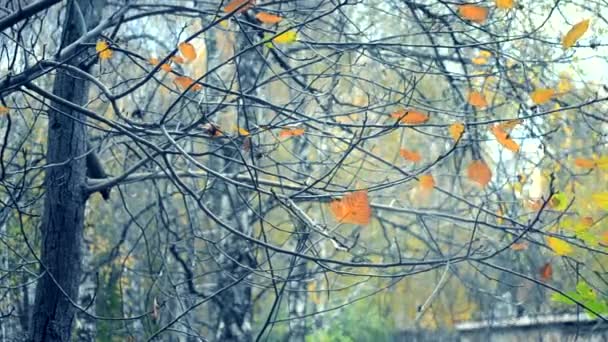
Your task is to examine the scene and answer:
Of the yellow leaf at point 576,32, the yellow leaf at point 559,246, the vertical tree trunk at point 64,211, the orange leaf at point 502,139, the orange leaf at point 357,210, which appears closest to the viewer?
the orange leaf at point 357,210

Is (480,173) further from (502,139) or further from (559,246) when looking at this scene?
(559,246)

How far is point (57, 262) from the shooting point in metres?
5.02

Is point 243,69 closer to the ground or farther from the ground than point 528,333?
farther from the ground

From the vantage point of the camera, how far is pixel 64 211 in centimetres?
505

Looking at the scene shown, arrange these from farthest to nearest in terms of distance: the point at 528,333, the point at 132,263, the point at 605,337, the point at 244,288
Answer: the point at 132,263 < the point at 528,333 < the point at 605,337 < the point at 244,288

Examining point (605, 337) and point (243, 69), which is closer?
point (243, 69)

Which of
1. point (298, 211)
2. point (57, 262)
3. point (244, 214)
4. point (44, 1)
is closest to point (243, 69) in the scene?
point (244, 214)

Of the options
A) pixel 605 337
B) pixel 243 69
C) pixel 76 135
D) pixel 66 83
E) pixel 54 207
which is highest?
pixel 243 69

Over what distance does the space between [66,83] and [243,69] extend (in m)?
2.25

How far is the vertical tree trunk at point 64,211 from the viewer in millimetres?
4941

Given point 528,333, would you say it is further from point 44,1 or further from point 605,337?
point 44,1

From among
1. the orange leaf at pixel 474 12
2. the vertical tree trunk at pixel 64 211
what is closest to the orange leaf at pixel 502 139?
the orange leaf at pixel 474 12

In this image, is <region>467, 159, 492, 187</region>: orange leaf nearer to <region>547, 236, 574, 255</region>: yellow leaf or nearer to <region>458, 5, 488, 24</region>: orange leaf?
<region>547, 236, 574, 255</region>: yellow leaf

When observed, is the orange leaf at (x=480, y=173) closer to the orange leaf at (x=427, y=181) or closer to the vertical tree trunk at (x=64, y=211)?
the orange leaf at (x=427, y=181)
